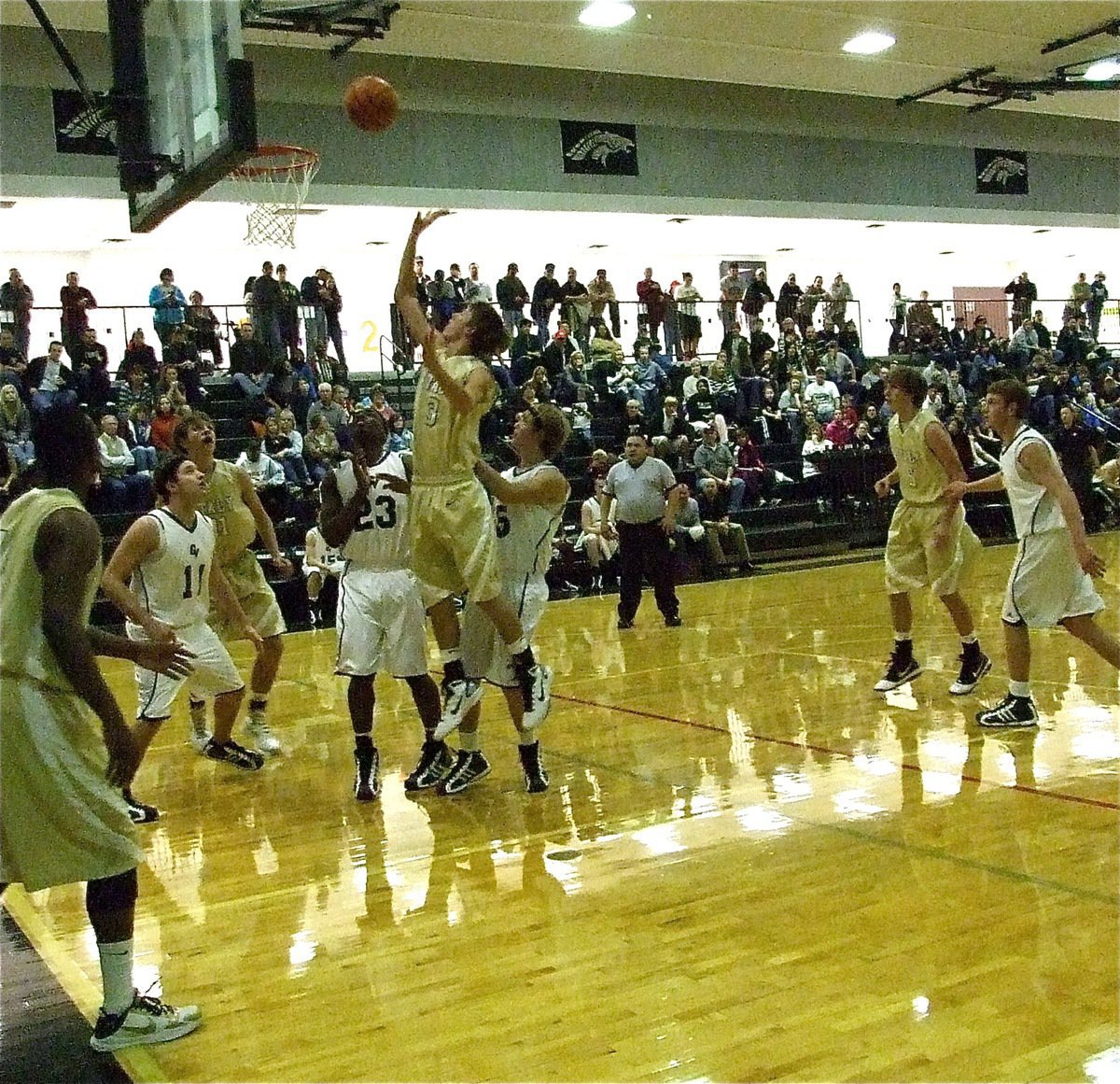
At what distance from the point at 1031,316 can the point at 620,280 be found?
28.0 feet

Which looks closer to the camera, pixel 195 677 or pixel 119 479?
pixel 195 677

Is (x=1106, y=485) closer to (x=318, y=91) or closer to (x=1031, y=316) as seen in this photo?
(x=1031, y=316)

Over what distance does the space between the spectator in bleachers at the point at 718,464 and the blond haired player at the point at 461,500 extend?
10131 millimetres

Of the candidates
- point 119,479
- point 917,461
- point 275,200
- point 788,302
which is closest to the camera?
point 917,461

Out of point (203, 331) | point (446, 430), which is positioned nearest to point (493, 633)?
point (446, 430)

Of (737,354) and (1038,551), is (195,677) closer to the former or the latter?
(1038,551)

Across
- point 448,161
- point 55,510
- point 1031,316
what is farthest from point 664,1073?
point 1031,316

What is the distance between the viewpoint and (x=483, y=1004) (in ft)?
11.1

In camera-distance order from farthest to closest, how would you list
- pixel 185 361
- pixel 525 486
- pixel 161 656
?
1. pixel 185 361
2. pixel 525 486
3. pixel 161 656

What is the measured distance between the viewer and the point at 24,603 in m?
3.10

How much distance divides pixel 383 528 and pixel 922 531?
3.30 m

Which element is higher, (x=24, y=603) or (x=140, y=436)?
(x=140, y=436)

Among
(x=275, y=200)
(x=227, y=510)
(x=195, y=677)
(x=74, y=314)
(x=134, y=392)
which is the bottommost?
(x=195, y=677)

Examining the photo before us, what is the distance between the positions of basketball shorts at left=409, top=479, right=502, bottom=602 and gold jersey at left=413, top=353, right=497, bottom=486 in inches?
2.4
